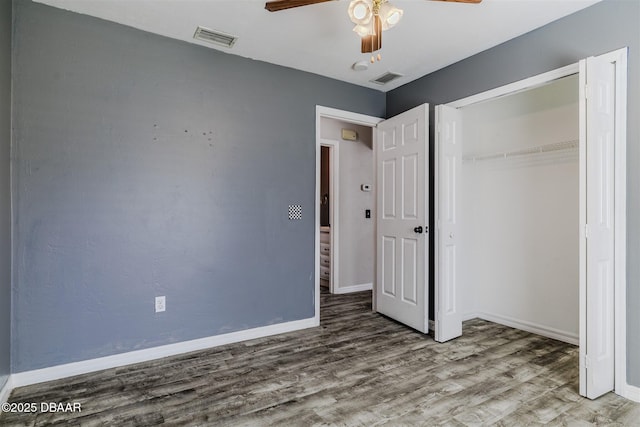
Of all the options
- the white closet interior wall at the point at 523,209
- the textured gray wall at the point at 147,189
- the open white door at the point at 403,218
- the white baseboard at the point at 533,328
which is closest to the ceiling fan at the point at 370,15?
the textured gray wall at the point at 147,189

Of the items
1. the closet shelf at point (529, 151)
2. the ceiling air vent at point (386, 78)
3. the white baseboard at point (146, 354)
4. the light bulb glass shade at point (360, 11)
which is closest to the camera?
the light bulb glass shade at point (360, 11)

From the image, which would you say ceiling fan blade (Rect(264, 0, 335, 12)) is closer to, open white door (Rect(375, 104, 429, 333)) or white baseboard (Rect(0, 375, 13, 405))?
open white door (Rect(375, 104, 429, 333))

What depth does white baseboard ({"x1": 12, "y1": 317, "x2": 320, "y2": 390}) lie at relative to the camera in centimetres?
224

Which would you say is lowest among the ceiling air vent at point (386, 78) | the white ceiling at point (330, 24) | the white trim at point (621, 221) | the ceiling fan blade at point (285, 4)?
the white trim at point (621, 221)

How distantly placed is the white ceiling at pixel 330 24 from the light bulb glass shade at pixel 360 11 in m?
0.56

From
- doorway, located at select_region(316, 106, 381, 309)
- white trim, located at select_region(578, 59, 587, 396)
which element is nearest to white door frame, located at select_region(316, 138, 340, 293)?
doorway, located at select_region(316, 106, 381, 309)

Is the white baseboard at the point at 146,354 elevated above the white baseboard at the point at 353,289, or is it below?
above

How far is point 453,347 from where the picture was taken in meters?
2.87

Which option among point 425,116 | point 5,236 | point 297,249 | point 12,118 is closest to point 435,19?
point 425,116

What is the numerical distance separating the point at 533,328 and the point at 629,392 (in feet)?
3.84

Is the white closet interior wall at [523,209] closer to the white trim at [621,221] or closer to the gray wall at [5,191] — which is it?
the white trim at [621,221]

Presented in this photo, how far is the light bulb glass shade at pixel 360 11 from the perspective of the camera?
172cm

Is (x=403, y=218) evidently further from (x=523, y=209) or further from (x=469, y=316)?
(x=469, y=316)

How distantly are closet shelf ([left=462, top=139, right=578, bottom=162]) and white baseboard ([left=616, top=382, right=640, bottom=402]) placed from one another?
1852mm
